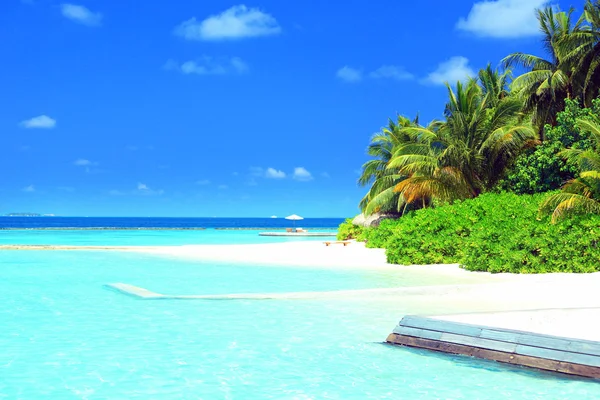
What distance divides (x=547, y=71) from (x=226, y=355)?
20823 millimetres

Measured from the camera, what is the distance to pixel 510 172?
22.6 metres

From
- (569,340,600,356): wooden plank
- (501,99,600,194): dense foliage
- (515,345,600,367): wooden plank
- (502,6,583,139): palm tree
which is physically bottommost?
(515,345,600,367): wooden plank

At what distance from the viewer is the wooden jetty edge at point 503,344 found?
20.5 feet

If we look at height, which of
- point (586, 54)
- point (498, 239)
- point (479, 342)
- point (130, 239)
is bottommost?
point (479, 342)

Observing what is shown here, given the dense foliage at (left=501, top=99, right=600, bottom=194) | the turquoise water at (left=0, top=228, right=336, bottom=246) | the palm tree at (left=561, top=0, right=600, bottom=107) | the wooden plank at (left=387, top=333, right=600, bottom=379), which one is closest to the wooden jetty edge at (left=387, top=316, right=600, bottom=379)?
the wooden plank at (left=387, top=333, right=600, bottom=379)

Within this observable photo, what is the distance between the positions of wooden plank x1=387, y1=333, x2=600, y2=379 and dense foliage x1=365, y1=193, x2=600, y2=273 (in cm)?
857

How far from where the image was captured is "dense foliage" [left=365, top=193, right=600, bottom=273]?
47.9 ft

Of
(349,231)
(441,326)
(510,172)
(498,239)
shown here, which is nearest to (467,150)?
(510,172)

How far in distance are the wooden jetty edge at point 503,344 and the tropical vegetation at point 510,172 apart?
8.53 m

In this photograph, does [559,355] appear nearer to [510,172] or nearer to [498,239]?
[498,239]

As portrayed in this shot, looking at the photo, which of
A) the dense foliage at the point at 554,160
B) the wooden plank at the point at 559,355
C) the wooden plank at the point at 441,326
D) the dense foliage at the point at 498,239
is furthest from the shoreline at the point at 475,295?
the dense foliage at the point at 554,160

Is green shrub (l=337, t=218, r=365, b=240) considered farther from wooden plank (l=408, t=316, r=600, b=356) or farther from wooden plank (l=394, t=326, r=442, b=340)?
wooden plank (l=408, t=316, r=600, b=356)

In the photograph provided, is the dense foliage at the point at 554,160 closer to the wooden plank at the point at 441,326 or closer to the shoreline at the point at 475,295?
the shoreline at the point at 475,295

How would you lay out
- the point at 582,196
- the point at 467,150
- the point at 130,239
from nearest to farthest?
the point at 582,196, the point at 467,150, the point at 130,239
